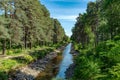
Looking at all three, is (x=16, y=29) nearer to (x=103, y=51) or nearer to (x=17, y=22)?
(x=17, y=22)

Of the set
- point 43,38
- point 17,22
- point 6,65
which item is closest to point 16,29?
point 17,22

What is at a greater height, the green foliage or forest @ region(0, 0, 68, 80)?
forest @ region(0, 0, 68, 80)

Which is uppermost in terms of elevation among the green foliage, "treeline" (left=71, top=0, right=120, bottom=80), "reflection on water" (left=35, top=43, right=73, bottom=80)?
"treeline" (left=71, top=0, right=120, bottom=80)

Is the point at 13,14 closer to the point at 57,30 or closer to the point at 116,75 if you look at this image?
the point at 116,75

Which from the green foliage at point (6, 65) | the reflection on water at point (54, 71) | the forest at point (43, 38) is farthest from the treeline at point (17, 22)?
the reflection on water at point (54, 71)

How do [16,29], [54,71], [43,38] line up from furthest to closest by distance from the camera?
1. [43,38]
2. [16,29]
3. [54,71]

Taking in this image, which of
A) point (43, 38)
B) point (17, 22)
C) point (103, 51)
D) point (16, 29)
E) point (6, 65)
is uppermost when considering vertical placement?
point (17, 22)

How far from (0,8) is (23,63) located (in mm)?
9924

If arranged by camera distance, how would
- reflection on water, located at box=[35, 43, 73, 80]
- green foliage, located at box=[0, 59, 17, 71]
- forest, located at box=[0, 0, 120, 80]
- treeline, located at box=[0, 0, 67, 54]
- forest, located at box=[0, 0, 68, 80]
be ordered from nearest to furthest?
forest, located at box=[0, 0, 120, 80], green foliage, located at box=[0, 59, 17, 71], reflection on water, located at box=[35, 43, 73, 80], forest, located at box=[0, 0, 68, 80], treeline, located at box=[0, 0, 67, 54]

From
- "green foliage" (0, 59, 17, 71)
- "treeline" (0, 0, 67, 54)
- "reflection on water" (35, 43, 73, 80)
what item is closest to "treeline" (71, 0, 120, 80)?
"reflection on water" (35, 43, 73, 80)

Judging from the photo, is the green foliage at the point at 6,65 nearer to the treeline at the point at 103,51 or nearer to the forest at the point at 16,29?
the forest at the point at 16,29

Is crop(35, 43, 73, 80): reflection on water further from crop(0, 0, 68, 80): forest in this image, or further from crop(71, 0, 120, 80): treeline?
crop(0, 0, 68, 80): forest

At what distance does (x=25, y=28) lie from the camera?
61.3 m

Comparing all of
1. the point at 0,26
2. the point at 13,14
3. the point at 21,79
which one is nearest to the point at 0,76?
the point at 21,79
